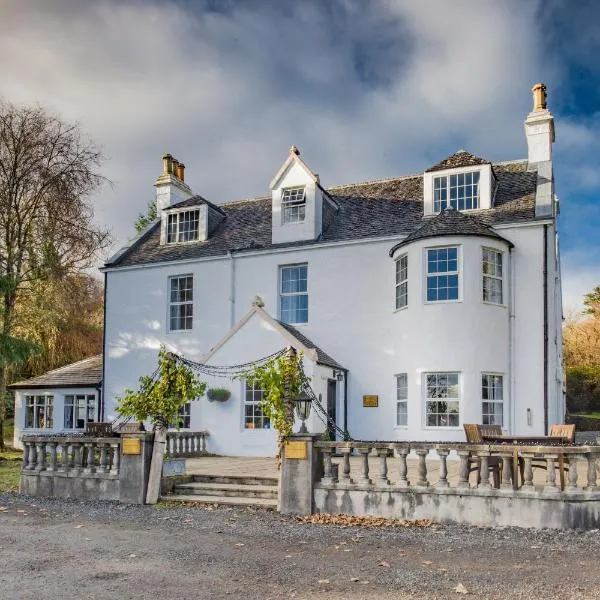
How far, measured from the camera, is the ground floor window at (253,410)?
20516mm

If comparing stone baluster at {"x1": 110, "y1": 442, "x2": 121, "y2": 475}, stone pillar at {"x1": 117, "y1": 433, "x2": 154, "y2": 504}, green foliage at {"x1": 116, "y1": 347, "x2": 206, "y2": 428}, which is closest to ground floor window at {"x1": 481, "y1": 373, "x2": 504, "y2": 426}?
green foliage at {"x1": 116, "y1": 347, "x2": 206, "y2": 428}

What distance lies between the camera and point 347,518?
10867 mm

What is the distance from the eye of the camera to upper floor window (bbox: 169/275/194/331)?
24.3 m

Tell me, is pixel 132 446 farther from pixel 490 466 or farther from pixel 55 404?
pixel 55 404

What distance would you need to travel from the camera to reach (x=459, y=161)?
2144 centimetres

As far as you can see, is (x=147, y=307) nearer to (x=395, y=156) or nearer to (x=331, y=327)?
(x=331, y=327)

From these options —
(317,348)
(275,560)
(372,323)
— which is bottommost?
(275,560)

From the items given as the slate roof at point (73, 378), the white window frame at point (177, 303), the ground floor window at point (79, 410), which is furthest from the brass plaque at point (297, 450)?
the ground floor window at point (79, 410)

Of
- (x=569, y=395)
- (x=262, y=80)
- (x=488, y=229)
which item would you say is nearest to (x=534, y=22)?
(x=262, y=80)

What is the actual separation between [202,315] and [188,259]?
6.98 ft

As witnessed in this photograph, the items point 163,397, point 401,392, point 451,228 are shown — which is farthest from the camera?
point 401,392

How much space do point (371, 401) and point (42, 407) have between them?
15.0 m

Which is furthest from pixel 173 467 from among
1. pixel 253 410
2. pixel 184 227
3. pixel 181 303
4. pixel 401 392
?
pixel 184 227

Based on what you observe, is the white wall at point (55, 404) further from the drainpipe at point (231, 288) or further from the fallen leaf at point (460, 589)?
the fallen leaf at point (460, 589)
